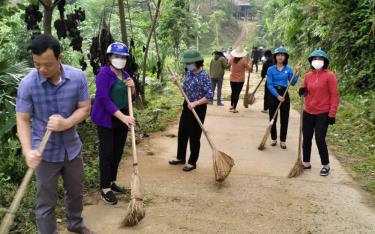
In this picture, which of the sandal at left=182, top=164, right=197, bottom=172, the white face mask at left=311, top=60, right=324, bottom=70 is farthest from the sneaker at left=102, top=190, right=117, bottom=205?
the white face mask at left=311, top=60, right=324, bottom=70

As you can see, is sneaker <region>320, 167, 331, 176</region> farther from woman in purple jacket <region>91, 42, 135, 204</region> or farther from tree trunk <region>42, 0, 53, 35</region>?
tree trunk <region>42, 0, 53, 35</region>

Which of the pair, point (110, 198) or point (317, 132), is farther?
point (317, 132)

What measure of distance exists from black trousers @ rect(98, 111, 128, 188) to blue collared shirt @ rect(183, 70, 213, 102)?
4.41ft

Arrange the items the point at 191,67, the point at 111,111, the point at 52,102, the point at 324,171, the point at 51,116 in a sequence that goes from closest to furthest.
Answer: the point at 51,116, the point at 52,102, the point at 111,111, the point at 191,67, the point at 324,171

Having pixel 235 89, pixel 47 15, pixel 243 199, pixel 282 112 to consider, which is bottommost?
pixel 243 199

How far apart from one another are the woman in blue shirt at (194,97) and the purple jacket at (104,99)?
1.37 meters

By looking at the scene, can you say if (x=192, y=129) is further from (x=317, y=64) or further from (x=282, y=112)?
(x=282, y=112)

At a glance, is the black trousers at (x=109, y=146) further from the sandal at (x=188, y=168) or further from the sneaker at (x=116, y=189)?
the sandal at (x=188, y=168)

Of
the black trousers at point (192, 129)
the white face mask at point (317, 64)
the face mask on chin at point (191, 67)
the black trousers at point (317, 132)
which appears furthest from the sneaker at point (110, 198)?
the white face mask at point (317, 64)

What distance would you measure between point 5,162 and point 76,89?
246 centimetres

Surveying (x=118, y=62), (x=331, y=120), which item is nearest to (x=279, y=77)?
(x=331, y=120)

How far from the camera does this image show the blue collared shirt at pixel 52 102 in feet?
11.0

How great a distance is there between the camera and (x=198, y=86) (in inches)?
239

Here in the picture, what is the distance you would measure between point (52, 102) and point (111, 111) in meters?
1.34
